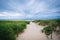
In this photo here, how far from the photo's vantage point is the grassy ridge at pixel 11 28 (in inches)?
58.9

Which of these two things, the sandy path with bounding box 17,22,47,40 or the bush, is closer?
the bush

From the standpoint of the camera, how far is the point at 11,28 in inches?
62.6

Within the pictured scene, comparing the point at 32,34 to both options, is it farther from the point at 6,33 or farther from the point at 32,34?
the point at 6,33

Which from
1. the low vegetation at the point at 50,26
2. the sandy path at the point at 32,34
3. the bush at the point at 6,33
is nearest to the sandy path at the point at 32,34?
the sandy path at the point at 32,34

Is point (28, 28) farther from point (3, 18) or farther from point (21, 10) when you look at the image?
point (3, 18)

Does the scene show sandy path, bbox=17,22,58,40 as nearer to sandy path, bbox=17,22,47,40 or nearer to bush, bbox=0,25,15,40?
sandy path, bbox=17,22,47,40

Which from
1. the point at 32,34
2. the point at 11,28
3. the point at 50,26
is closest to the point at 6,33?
the point at 11,28

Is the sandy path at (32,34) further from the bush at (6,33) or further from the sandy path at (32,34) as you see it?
the bush at (6,33)

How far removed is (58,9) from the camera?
182 cm

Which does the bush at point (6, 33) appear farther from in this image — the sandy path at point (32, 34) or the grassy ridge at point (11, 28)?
the sandy path at point (32, 34)

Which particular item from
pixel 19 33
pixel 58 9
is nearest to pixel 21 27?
pixel 19 33

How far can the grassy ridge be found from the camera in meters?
1.50

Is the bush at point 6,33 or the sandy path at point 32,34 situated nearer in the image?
the bush at point 6,33

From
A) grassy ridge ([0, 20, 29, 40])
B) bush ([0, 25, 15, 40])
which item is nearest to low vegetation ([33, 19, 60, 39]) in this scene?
grassy ridge ([0, 20, 29, 40])
